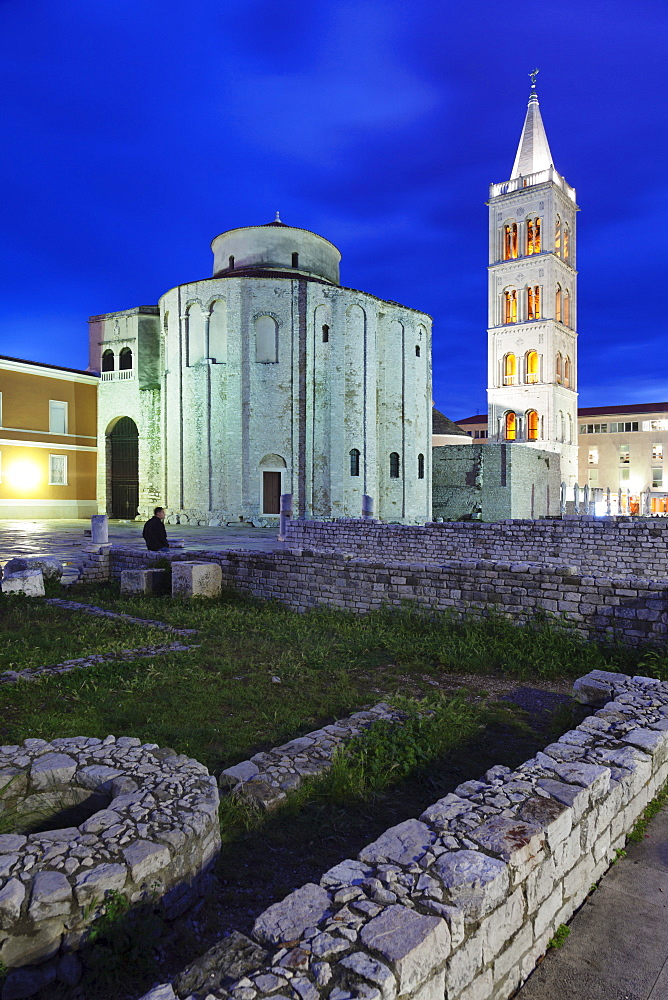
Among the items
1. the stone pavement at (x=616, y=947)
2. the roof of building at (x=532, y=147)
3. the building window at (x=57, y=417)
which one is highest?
the roof of building at (x=532, y=147)

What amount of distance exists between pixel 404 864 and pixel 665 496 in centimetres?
5956

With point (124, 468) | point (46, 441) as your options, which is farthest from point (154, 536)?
point (124, 468)

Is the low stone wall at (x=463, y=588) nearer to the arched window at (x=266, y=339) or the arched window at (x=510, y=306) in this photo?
the arched window at (x=266, y=339)

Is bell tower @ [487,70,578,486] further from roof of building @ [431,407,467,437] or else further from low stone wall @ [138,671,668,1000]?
low stone wall @ [138,671,668,1000]

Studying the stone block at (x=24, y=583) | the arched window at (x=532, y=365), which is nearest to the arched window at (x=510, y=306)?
the arched window at (x=532, y=365)

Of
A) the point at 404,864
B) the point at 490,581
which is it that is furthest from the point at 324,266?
the point at 404,864

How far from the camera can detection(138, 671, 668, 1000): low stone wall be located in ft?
6.05

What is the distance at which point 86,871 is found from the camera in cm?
232

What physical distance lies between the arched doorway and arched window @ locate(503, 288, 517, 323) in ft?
111

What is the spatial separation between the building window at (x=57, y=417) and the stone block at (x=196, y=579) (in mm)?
22127

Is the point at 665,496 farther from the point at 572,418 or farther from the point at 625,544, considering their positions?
the point at 625,544

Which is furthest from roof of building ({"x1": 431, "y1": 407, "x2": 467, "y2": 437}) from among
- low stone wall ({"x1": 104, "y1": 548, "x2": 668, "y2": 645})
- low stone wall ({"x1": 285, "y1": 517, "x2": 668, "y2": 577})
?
low stone wall ({"x1": 104, "y1": 548, "x2": 668, "y2": 645})

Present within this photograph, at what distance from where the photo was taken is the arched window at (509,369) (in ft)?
165

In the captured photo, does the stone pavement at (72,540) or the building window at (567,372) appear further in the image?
the building window at (567,372)
